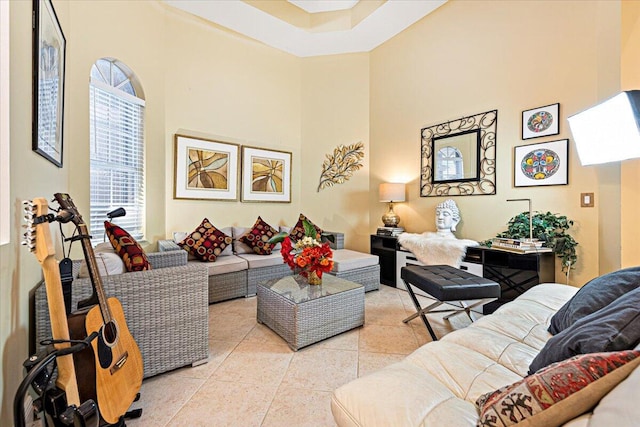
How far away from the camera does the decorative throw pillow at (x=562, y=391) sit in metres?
0.62

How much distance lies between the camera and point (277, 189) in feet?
14.9

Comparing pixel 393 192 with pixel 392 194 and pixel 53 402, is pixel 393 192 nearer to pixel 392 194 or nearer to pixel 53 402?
pixel 392 194

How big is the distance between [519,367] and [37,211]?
2086mm

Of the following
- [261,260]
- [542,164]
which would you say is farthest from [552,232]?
[261,260]

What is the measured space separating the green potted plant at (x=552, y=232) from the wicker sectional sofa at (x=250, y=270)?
1595 mm

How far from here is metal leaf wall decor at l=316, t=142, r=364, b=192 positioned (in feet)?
14.9

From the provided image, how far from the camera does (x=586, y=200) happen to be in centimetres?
239

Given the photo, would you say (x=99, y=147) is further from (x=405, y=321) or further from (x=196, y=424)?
(x=405, y=321)

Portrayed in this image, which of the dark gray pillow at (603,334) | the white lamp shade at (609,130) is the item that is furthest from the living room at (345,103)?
the dark gray pillow at (603,334)

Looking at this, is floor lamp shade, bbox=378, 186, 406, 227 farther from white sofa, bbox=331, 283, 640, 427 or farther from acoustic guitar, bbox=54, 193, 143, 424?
acoustic guitar, bbox=54, 193, 143, 424

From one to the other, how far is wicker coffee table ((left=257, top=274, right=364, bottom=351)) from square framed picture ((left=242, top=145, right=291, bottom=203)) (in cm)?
214

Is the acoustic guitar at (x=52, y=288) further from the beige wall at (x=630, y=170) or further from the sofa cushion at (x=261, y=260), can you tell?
the beige wall at (x=630, y=170)

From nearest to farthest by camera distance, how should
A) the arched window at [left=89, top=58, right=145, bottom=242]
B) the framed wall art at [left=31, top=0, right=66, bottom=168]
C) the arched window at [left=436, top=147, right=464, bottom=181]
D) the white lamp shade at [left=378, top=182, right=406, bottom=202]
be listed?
the framed wall art at [left=31, top=0, right=66, bottom=168] → the arched window at [left=89, top=58, right=145, bottom=242] → the arched window at [left=436, top=147, right=464, bottom=181] → the white lamp shade at [left=378, top=182, right=406, bottom=202]

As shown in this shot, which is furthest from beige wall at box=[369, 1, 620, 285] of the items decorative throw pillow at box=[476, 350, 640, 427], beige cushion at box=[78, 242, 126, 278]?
beige cushion at box=[78, 242, 126, 278]
